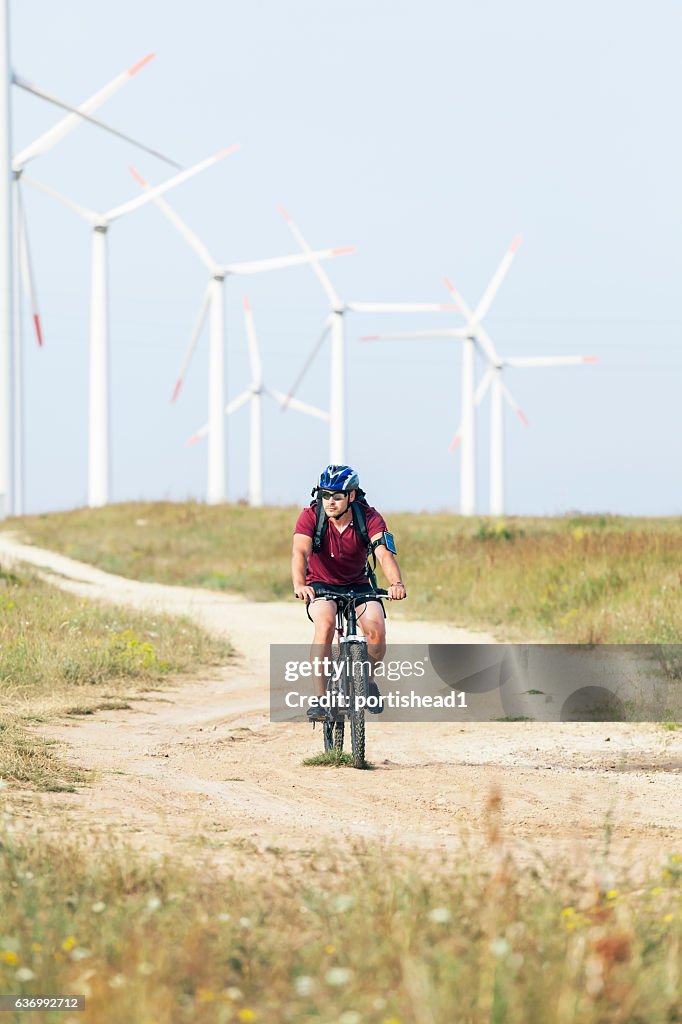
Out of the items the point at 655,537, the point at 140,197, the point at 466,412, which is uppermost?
the point at 140,197

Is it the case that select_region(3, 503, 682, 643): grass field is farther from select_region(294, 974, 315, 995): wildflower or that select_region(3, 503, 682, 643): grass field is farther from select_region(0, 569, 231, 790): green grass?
select_region(294, 974, 315, 995): wildflower

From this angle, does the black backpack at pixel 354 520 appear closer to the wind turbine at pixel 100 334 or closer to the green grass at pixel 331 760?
the green grass at pixel 331 760

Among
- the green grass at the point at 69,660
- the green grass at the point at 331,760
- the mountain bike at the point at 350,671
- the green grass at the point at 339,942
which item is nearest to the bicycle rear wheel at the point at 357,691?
the mountain bike at the point at 350,671

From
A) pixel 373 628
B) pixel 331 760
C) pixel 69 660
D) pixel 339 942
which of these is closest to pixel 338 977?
pixel 339 942

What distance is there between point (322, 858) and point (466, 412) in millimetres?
49081

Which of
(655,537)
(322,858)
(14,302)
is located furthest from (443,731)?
(14,302)

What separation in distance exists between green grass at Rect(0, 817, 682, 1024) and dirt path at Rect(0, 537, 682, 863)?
0.57 meters

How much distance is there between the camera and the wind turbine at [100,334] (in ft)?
156

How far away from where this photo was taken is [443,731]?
503 inches

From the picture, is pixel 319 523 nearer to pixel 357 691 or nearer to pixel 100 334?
pixel 357 691

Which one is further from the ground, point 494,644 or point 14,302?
point 14,302

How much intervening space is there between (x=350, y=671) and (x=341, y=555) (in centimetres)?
81

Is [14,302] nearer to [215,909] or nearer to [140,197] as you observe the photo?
[140,197]

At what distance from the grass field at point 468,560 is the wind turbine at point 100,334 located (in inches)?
128
